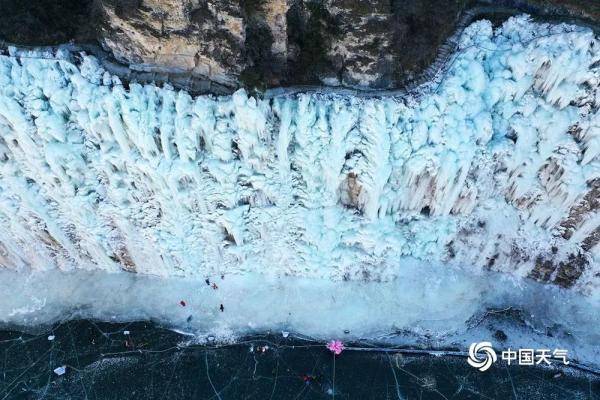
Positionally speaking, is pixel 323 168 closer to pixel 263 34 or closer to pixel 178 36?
pixel 263 34

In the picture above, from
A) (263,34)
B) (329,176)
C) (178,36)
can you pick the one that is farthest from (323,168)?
(178,36)

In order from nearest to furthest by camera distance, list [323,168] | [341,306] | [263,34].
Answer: [263,34]
[323,168]
[341,306]

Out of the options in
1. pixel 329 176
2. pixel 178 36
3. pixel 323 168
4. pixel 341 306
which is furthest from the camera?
pixel 341 306

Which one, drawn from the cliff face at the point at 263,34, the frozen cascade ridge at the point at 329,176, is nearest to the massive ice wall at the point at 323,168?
the frozen cascade ridge at the point at 329,176

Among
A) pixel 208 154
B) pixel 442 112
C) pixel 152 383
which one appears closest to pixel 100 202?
pixel 208 154

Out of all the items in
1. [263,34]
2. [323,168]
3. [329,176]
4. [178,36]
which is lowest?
[329,176]

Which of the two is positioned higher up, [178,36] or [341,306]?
[178,36]

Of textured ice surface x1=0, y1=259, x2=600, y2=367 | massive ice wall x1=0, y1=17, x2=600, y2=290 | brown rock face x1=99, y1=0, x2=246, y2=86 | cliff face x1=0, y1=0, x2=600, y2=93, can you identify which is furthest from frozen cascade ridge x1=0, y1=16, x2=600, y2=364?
brown rock face x1=99, y1=0, x2=246, y2=86
